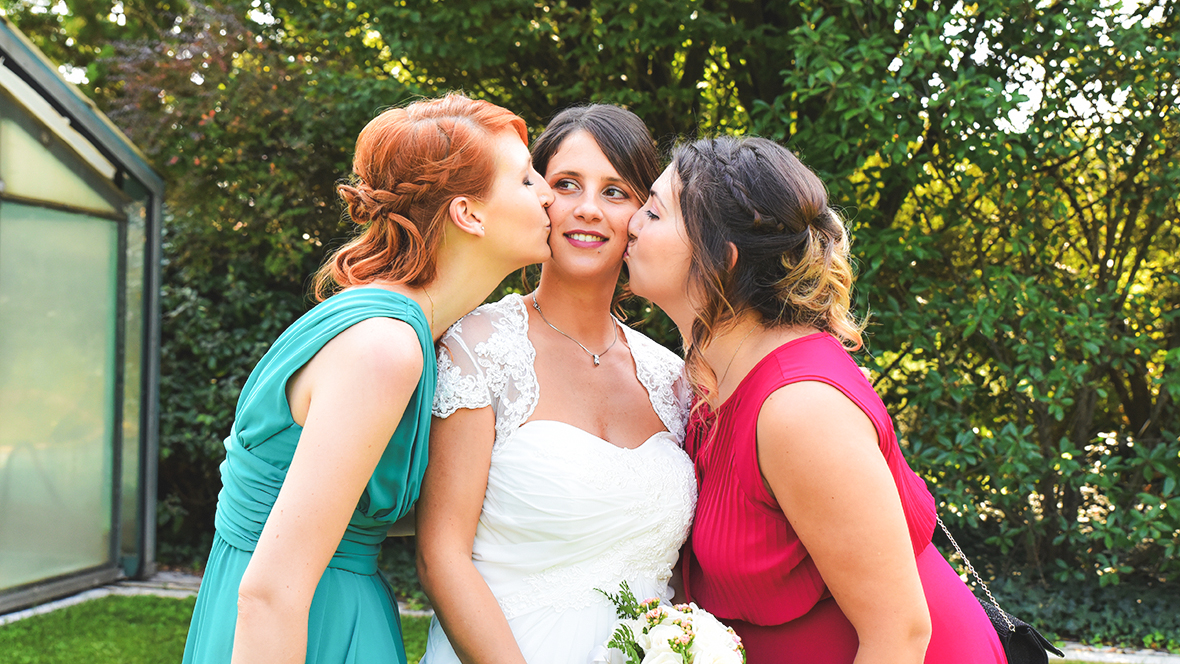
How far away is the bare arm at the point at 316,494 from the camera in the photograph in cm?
156

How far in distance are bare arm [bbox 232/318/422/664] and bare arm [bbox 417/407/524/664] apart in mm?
466

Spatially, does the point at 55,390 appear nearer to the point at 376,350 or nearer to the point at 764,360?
the point at 376,350

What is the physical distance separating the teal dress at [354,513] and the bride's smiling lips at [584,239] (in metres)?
0.79

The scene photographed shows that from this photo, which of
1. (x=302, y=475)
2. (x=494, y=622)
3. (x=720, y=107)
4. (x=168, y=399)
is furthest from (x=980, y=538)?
(x=168, y=399)

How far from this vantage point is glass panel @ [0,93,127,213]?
594 centimetres

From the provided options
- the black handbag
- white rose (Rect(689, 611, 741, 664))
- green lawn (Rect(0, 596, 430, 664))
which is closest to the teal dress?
white rose (Rect(689, 611, 741, 664))

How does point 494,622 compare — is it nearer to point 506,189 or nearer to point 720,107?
point 506,189

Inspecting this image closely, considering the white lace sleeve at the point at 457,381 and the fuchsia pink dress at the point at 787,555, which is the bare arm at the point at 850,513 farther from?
the white lace sleeve at the point at 457,381

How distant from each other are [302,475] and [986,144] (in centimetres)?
429

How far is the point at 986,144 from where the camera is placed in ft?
15.3

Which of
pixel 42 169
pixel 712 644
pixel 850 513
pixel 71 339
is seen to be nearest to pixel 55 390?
pixel 71 339

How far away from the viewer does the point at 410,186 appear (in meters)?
2.04

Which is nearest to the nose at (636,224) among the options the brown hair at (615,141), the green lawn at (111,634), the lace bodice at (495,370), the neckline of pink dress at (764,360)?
the brown hair at (615,141)

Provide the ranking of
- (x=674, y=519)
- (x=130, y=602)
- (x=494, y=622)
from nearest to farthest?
(x=494, y=622)
(x=674, y=519)
(x=130, y=602)
